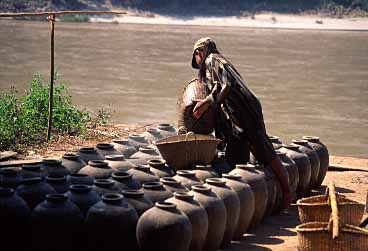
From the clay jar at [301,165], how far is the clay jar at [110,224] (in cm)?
268

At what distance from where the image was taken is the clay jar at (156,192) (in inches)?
257

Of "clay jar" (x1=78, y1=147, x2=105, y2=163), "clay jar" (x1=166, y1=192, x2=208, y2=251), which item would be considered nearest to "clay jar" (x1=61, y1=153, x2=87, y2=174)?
"clay jar" (x1=78, y1=147, x2=105, y2=163)

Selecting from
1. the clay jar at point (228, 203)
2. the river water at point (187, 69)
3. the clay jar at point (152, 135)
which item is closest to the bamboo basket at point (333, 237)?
the clay jar at point (228, 203)

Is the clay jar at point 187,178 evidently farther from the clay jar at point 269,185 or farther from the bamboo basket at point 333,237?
the bamboo basket at point 333,237

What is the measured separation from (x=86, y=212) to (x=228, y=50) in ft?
83.3

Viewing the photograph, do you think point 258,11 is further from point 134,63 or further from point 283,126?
point 283,126

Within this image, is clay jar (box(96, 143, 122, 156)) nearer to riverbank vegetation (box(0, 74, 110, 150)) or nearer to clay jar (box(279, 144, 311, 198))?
clay jar (box(279, 144, 311, 198))

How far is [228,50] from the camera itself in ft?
103

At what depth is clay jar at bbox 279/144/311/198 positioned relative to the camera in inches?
330

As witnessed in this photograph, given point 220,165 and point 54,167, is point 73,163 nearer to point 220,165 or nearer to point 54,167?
point 54,167

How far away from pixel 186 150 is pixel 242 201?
836 mm

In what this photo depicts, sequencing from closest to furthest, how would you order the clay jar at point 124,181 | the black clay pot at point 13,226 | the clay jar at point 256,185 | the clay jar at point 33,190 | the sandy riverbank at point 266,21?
the black clay pot at point 13,226, the clay jar at point 33,190, the clay jar at point 124,181, the clay jar at point 256,185, the sandy riverbank at point 266,21

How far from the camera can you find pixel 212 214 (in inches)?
254

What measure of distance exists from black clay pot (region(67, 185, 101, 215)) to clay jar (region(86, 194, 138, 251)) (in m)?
0.19
